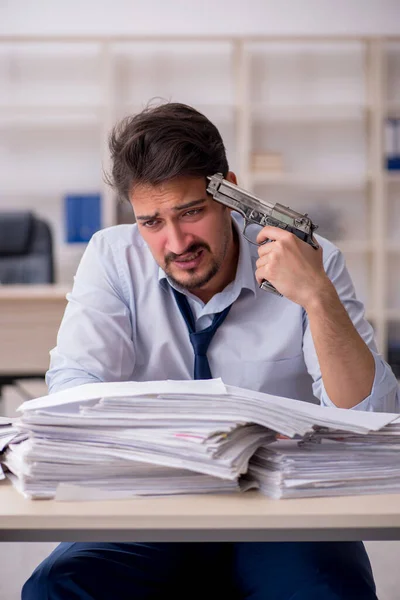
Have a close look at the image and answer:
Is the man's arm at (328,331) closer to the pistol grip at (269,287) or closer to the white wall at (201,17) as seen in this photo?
the pistol grip at (269,287)

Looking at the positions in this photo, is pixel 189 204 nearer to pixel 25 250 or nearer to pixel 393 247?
pixel 25 250

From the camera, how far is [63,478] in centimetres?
84


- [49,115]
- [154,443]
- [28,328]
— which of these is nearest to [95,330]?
[154,443]

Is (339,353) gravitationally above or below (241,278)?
below

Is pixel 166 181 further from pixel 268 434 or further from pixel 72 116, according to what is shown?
pixel 72 116

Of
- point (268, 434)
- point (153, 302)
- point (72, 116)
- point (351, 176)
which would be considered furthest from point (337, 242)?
point (268, 434)

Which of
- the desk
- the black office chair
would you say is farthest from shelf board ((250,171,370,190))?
the desk

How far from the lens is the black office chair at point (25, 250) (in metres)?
3.77

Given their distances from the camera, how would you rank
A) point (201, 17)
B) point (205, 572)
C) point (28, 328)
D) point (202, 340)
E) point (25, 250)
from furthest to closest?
point (201, 17) < point (25, 250) < point (28, 328) < point (202, 340) < point (205, 572)

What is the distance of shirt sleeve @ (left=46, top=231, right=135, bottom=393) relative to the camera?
4.37 ft

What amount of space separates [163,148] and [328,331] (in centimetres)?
41

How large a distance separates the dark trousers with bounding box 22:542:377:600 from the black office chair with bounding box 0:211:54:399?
274 cm

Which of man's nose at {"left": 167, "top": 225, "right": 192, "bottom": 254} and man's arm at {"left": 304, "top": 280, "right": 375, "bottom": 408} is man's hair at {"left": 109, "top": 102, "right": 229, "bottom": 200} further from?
man's arm at {"left": 304, "top": 280, "right": 375, "bottom": 408}

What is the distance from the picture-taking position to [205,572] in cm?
117
